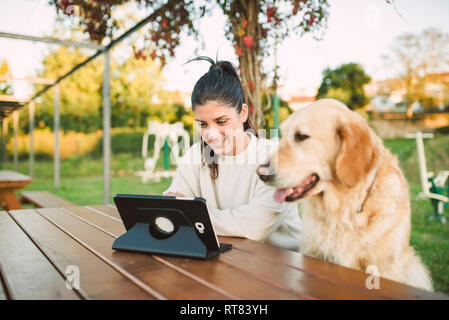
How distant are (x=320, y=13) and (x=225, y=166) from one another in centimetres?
157

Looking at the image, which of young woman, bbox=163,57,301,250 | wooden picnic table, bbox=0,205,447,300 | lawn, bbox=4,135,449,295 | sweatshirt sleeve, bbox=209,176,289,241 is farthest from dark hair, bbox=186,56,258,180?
lawn, bbox=4,135,449,295

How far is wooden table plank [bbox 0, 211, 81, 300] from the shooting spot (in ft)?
3.21

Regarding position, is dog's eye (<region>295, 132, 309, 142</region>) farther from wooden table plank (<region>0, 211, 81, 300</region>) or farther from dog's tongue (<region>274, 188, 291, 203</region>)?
wooden table plank (<region>0, 211, 81, 300</region>)

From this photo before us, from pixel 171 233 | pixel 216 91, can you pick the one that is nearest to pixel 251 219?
pixel 171 233

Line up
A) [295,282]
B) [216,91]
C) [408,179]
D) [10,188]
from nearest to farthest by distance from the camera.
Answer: [295,282]
[216,91]
[10,188]
[408,179]

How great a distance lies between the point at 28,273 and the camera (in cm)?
115

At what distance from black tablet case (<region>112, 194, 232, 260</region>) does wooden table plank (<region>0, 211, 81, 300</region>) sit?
29 cm

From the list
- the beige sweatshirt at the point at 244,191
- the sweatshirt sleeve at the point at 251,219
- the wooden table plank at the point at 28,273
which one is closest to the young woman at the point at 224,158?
the beige sweatshirt at the point at 244,191

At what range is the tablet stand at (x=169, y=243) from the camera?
1276 mm

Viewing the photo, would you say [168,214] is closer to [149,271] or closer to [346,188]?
[149,271]

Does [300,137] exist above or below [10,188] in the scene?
above

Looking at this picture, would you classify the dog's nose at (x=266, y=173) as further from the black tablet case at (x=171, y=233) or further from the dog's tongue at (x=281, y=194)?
the black tablet case at (x=171, y=233)

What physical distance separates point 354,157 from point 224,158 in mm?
→ 797
